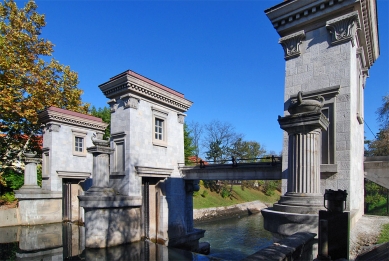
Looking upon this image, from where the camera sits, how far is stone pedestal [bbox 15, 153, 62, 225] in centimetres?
1700

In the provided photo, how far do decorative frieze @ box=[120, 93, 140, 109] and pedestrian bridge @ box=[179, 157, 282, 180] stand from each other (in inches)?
178

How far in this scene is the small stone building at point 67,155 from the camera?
1783 centimetres

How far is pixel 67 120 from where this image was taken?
1858 centimetres

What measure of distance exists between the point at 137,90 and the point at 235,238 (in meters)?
14.5

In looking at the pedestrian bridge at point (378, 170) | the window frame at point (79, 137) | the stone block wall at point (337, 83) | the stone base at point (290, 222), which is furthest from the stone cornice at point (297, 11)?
the window frame at point (79, 137)

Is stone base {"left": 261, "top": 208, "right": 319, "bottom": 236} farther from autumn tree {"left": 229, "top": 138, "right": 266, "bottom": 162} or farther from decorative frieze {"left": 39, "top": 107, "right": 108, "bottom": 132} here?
autumn tree {"left": 229, "top": 138, "right": 266, "bottom": 162}

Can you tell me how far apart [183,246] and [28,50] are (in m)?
19.2

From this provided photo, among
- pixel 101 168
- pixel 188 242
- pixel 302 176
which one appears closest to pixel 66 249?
pixel 101 168

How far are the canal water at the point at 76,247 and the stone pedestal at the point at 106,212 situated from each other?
0.43 m

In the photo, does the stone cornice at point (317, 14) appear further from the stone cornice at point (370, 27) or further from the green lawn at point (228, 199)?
the green lawn at point (228, 199)

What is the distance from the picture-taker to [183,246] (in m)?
14.4

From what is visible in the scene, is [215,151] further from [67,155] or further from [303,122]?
[303,122]

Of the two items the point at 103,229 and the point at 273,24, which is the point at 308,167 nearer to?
the point at 273,24

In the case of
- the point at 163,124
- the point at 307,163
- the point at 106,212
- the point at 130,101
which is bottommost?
the point at 106,212
